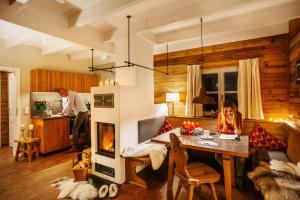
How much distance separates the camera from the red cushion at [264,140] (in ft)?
10.2

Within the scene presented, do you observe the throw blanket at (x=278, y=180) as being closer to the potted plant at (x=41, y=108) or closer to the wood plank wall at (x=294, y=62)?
the wood plank wall at (x=294, y=62)

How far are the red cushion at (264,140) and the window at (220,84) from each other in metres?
1.28

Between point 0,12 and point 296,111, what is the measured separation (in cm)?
513

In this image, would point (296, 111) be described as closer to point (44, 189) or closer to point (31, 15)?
point (44, 189)

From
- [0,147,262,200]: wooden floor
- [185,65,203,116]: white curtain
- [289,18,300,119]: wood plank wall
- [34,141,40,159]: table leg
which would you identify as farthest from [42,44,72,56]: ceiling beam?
[289,18,300,119]: wood plank wall

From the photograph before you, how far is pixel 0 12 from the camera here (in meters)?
2.26

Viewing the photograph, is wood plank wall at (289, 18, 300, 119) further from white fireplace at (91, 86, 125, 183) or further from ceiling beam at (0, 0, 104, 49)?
ceiling beam at (0, 0, 104, 49)

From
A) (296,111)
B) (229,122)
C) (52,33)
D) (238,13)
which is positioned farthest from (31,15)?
(296,111)

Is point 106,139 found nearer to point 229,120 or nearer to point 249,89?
point 229,120

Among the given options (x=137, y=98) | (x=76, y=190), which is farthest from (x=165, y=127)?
(x=76, y=190)

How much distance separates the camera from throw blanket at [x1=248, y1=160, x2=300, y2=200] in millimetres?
1783

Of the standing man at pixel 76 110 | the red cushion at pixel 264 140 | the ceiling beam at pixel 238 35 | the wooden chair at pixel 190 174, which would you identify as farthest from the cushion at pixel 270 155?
the standing man at pixel 76 110

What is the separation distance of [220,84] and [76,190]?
4137 mm

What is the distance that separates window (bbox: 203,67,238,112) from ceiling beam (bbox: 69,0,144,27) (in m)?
3.16
